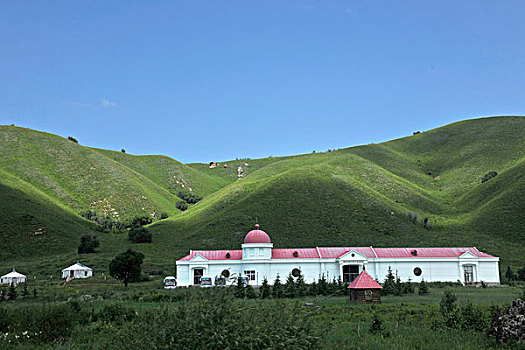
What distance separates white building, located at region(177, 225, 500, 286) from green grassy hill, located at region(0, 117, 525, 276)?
1169 cm

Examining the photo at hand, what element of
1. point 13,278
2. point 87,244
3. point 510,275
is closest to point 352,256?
point 510,275

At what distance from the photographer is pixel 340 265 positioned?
52406 millimetres

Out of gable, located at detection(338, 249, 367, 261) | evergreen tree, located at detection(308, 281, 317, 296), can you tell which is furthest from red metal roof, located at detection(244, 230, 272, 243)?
evergreen tree, located at detection(308, 281, 317, 296)

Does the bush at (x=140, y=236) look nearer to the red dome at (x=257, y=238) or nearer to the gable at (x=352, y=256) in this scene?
the red dome at (x=257, y=238)

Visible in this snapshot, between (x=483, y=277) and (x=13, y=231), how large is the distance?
72.7m

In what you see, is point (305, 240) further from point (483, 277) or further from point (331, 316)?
point (331, 316)

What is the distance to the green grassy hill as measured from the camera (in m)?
73.5

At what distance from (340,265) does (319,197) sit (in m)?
36.0

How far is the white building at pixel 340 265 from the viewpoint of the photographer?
52281 mm

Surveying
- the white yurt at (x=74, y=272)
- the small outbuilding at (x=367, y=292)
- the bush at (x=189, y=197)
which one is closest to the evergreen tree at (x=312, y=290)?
the small outbuilding at (x=367, y=292)

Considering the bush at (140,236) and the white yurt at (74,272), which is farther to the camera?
the bush at (140,236)

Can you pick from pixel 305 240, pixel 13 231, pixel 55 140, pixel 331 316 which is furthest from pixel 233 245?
pixel 55 140

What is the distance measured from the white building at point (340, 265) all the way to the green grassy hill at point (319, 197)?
11690mm

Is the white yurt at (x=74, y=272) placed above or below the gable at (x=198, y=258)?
below
